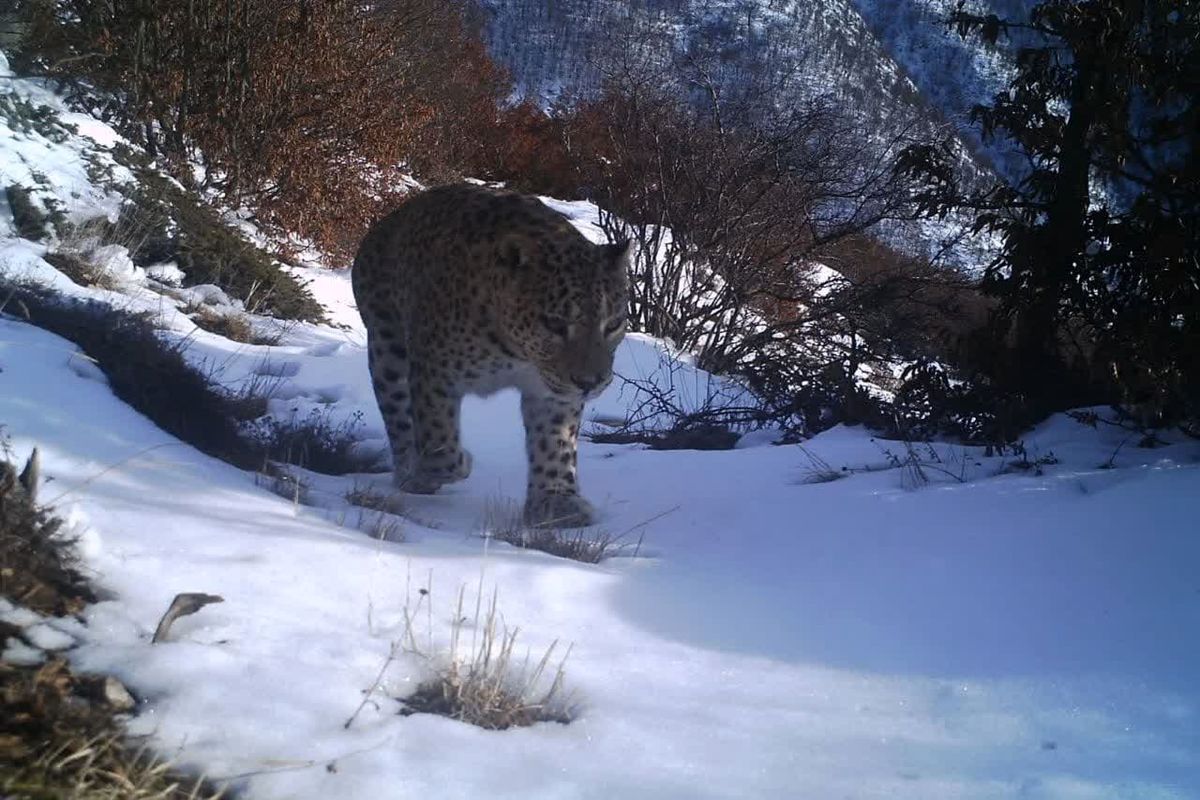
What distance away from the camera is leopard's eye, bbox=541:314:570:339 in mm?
5285

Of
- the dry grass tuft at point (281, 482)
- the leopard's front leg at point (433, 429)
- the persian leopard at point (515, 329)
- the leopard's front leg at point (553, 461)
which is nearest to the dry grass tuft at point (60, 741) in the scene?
the dry grass tuft at point (281, 482)

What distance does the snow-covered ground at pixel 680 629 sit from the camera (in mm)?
2170

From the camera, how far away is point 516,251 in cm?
545

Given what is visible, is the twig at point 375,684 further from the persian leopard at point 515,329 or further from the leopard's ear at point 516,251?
the leopard's ear at point 516,251

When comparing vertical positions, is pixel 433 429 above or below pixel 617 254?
below

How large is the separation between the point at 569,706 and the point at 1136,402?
14.1 ft

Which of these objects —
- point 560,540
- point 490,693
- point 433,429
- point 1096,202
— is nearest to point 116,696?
point 490,693

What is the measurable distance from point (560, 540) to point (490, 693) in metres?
1.99

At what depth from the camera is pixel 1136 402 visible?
5527 millimetres

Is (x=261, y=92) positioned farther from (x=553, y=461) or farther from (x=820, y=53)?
(x=820, y=53)

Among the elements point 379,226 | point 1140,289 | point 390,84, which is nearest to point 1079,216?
point 1140,289

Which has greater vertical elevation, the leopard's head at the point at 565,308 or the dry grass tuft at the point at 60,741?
the leopard's head at the point at 565,308

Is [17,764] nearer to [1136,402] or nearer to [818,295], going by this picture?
[1136,402]

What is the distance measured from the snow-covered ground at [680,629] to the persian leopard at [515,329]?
60 cm
